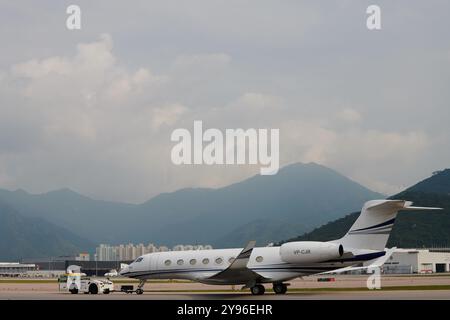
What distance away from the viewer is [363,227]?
39.8 metres

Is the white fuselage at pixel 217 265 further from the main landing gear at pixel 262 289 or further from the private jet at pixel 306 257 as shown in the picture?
the main landing gear at pixel 262 289

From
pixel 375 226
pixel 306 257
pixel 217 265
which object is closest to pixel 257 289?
pixel 217 265

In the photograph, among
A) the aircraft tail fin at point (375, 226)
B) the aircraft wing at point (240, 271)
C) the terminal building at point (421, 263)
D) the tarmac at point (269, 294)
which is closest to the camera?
the tarmac at point (269, 294)

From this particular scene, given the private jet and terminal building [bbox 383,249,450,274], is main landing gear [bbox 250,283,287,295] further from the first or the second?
terminal building [bbox 383,249,450,274]

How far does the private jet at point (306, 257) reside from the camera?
128 ft

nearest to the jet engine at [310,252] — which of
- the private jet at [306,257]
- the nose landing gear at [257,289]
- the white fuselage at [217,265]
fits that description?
the private jet at [306,257]

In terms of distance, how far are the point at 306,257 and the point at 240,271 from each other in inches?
146

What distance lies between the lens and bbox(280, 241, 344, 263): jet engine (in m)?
38.6


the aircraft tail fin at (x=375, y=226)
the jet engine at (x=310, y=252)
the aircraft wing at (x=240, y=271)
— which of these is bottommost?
Result: the aircraft wing at (x=240, y=271)

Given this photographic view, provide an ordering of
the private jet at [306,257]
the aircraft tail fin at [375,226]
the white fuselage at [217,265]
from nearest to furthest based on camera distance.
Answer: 1. the private jet at [306,257]
2. the aircraft tail fin at [375,226]
3. the white fuselage at [217,265]

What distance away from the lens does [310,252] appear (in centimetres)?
3931
